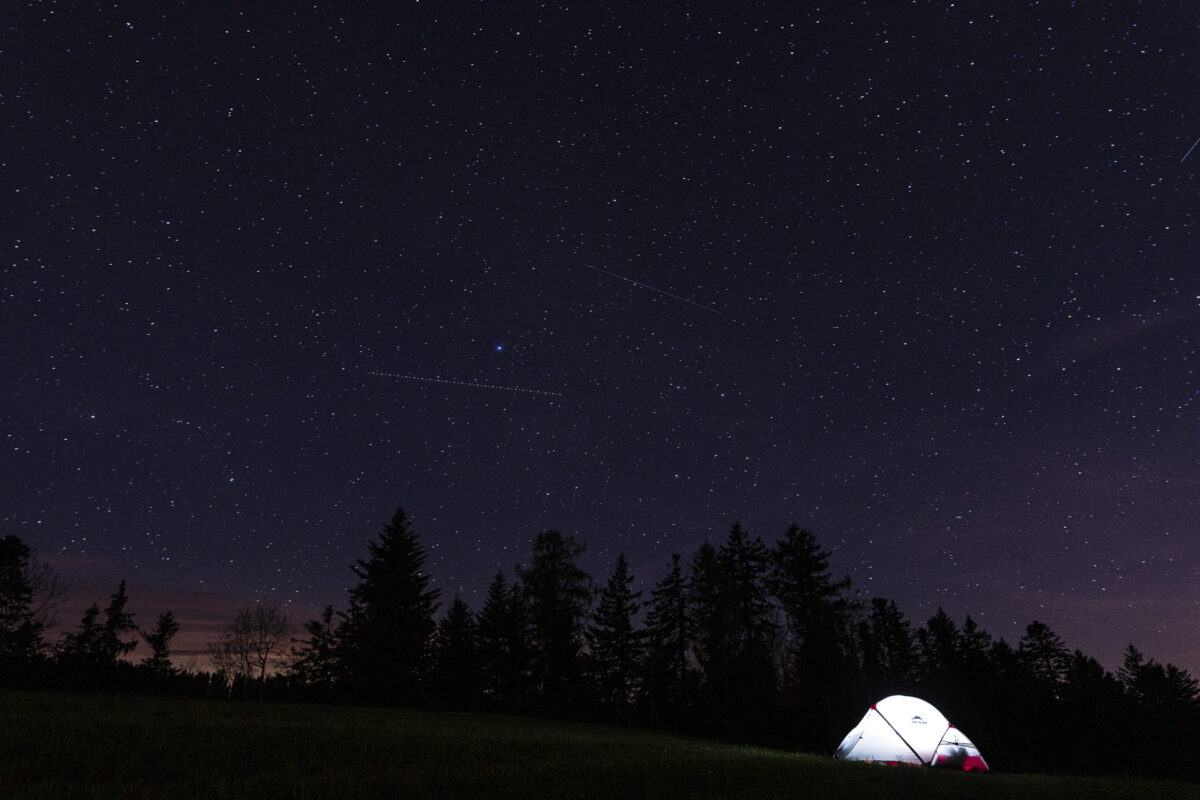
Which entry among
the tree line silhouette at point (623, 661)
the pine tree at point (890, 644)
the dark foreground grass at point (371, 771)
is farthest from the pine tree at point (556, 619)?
the dark foreground grass at point (371, 771)

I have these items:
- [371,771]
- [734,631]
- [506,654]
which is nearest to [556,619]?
[506,654]

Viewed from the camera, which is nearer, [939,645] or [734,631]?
[734,631]

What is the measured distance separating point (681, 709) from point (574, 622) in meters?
10.5

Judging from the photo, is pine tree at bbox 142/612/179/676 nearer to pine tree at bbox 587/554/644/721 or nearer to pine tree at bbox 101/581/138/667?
pine tree at bbox 101/581/138/667


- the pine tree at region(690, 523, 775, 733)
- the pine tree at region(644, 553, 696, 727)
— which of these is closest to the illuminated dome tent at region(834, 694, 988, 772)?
the pine tree at region(690, 523, 775, 733)

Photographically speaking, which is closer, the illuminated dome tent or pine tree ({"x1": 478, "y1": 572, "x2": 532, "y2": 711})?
the illuminated dome tent

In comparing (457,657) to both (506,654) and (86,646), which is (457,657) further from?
(86,646)

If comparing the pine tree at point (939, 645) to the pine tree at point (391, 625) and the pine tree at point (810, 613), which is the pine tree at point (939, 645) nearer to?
the pine tree at point (810, 613)

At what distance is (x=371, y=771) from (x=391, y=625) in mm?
43209

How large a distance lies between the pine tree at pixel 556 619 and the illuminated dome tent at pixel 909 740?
30.7 m

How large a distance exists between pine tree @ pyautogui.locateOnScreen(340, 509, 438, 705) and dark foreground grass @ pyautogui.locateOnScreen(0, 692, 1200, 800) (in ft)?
116

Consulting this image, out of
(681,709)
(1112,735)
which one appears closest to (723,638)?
(681,709)

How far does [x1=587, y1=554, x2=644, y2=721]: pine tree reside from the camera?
5325 cm

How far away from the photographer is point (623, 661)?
53.8 metres
